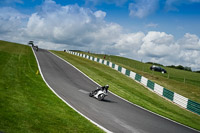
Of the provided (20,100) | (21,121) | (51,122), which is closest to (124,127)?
(51,122)

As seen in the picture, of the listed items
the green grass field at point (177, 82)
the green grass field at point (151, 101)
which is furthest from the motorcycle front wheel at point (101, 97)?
the green grass field at point (177, 82)

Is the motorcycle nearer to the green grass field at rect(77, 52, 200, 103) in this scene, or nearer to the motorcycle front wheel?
the motorcycle front wheel

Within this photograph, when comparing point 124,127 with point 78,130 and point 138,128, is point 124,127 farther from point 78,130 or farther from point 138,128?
point 78,130

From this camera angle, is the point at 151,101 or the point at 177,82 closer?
the point at 151,101

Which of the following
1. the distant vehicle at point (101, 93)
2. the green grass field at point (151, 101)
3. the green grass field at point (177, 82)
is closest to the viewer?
the distant vehicle at point (101, 93)

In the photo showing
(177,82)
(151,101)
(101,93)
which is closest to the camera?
(101,93)

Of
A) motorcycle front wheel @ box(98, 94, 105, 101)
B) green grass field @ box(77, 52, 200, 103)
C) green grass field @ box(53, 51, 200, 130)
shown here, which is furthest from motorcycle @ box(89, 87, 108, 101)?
green grass field @ box(77, 52, 200, 103)

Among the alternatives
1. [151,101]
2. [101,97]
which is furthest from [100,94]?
[151,101]

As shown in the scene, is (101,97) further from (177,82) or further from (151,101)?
(177,82)

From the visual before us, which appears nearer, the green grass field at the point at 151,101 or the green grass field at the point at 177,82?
the green grass field at the point at 151,101

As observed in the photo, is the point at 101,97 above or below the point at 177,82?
above

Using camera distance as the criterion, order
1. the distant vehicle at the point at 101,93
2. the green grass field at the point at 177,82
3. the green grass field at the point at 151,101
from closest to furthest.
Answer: the distant vehicle at the point at 101,93, the green grass field at the point at 151,101, the green grass field at the point at 177,82

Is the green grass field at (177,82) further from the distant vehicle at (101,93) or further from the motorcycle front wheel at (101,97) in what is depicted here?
the motorcycle front wheel at (101,97)

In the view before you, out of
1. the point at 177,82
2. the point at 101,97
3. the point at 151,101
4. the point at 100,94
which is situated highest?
the point at 100,94
